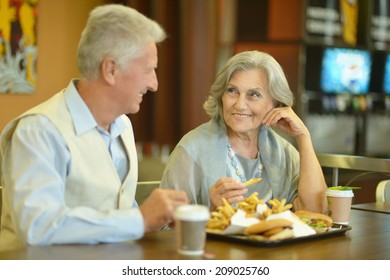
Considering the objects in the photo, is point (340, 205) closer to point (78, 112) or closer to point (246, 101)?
point (246, 101)

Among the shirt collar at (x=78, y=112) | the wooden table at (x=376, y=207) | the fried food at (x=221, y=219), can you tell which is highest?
the shirt collar at (x=78, y=112)

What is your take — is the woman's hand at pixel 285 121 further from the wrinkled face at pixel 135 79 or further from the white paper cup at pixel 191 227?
the white paper cup at pixel 191 227

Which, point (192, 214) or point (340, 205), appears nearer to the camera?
point (192, 214)

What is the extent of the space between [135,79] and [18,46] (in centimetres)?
337

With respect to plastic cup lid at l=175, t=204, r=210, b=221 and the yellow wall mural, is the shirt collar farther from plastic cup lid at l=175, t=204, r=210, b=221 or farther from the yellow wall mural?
the yellow wall mural

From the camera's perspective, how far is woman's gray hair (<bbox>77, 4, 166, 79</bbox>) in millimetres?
1934

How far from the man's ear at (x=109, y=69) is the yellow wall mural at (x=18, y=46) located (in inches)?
130

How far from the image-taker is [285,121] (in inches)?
105

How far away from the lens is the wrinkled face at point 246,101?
8.52ft

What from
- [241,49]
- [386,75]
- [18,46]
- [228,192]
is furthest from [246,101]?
[386,75]

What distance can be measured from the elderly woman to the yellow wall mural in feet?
9.16

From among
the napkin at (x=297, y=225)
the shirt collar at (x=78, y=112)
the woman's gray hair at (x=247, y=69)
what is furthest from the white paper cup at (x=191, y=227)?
the woman's gray hair at (x=247, y=69)
